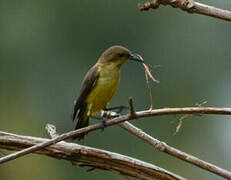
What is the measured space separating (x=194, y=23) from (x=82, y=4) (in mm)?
2502

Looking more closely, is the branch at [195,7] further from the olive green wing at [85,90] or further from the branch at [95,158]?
the olive green wing at [85,90]

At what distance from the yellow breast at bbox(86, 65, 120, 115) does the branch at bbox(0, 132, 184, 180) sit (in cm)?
126

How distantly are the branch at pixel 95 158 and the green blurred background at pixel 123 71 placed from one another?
7437 mm

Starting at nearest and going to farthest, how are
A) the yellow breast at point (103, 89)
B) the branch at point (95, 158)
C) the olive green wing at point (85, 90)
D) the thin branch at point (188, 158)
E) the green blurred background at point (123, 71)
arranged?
the thin branch at point (188, 158), the branch at point (95, 158), the yellow breast at point (103, 89), the olive green wing at point (85, 90), the green blurred background at point (123, 71)

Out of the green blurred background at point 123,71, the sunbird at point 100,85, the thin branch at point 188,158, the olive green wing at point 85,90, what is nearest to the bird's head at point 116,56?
the sunbird at point 100,85

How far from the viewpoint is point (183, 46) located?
52.1ft

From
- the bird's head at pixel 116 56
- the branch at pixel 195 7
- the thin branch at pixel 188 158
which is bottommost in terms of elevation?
the thin branch at pixel 188 158

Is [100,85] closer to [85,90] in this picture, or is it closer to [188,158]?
[85,90]

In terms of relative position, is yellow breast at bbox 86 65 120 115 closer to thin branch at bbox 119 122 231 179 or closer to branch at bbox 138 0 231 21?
thin branch at bbox 119 122 231 179

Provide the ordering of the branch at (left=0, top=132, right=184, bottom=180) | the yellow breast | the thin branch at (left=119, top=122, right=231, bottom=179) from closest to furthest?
the thin branch at (left=119, top=122, right=231, bottom=179)
the branch at (left=0, top=132, right=184, bottom=180)
the yellow breast

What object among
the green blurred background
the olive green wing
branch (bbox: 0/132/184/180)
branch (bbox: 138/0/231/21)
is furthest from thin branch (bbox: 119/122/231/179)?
the green blurred background

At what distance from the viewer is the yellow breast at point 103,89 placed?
17.3 ft

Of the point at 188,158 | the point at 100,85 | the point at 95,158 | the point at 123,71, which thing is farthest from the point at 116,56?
the point at 123,71

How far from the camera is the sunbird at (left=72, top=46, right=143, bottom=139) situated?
5.30 metres
